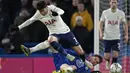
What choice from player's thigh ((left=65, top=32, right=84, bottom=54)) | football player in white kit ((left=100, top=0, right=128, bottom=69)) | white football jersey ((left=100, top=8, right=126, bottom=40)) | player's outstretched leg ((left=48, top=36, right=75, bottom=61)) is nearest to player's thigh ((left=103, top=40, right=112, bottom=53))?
football player in white kit ((left=100, top=0, right=128, bottom=69))

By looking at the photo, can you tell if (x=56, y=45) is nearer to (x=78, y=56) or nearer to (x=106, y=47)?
(x=78, y=56)

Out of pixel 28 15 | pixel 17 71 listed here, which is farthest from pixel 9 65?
pixel 28 15

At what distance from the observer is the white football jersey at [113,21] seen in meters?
13.5

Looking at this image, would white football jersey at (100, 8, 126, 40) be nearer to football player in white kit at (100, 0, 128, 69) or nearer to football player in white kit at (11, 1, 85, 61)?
football player in white kit at (100, 0, 128, 69)

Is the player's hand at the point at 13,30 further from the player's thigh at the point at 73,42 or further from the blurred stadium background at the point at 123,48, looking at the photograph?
the blurred stadium background at the point at 123,48

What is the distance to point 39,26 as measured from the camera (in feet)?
47.5

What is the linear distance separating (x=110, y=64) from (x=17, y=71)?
205cm

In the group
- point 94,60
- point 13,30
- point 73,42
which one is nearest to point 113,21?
point 73,42

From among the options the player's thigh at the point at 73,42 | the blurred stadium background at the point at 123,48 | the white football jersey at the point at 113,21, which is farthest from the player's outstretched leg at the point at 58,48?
the blurred stadium background at the point at 123,48

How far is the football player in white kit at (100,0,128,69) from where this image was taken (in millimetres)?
13453

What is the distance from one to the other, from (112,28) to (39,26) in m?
1.84

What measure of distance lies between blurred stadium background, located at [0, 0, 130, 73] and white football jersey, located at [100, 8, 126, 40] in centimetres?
67

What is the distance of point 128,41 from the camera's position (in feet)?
46.8

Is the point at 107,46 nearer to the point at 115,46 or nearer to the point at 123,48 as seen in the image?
the point at 115,46
